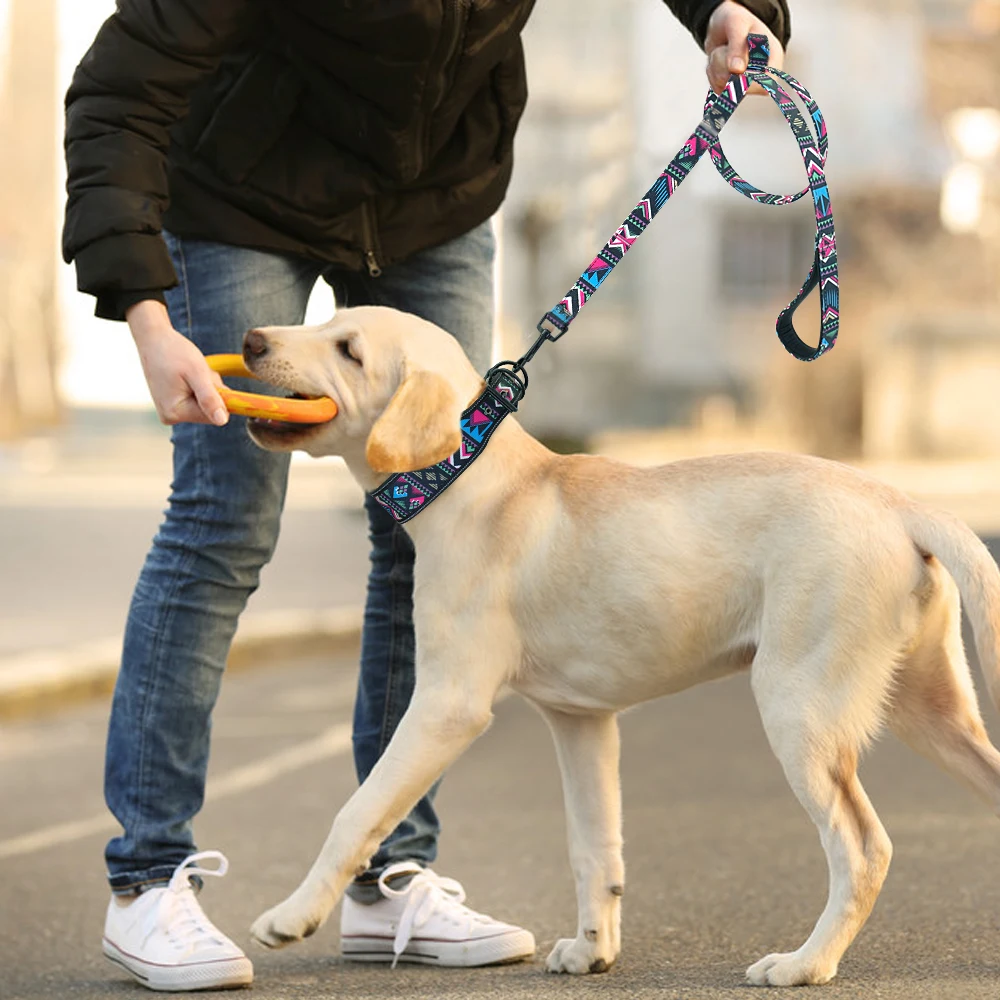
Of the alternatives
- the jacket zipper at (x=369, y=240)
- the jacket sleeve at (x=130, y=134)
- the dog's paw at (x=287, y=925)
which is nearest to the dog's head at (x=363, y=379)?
the jacket sleeve at (x=130, y=134)

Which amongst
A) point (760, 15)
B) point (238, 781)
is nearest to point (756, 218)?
point (238, 781)

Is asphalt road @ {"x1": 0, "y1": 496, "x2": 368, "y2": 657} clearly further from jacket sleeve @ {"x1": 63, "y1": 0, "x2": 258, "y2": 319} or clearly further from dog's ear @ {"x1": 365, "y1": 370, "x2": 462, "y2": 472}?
dog's ear @ {"x1": 365, "y1": 370, "x2": 462, "y2": 472}

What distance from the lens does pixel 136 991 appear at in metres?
3.86

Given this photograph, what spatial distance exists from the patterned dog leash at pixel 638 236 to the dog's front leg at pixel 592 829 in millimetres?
531

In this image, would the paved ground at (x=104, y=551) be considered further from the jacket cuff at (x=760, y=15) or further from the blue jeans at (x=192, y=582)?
the jacket cuff at (x=760, y=15)

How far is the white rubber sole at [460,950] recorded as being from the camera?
13.1ft

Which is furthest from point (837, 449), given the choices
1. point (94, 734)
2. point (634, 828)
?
point (634, 828)

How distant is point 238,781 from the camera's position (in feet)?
23.3

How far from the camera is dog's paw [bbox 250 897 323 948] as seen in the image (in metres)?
3.47

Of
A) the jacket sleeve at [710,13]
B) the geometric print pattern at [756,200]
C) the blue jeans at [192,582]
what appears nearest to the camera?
the geometric print pattern at [756,200]

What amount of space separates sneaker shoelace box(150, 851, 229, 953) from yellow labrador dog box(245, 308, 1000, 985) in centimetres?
35

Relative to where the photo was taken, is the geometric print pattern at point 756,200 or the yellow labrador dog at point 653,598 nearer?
the yellow labrador dog at point 653,598

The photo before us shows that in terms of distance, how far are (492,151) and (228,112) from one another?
0.60m

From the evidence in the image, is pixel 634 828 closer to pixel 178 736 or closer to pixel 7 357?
pixel 178 736
